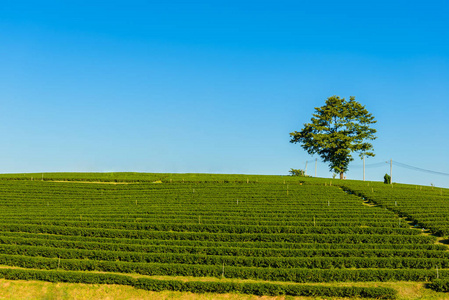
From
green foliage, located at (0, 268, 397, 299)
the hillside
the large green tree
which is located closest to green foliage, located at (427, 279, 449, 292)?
the hillside

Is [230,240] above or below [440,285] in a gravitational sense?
above

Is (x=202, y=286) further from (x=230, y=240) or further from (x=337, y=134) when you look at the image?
(x=337, y=134)

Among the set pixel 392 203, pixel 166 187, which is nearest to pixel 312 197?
pixel 392 203

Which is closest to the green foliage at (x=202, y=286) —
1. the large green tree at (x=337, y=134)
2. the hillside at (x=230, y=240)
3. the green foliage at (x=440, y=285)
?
the hillside at (x=230, y=240)

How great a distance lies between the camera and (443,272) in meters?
22.4

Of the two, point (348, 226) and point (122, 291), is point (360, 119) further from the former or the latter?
point (122, 291)

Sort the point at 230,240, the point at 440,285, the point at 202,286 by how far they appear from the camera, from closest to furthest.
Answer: the point at 440,285
the point at 202,286
the point at 230,240

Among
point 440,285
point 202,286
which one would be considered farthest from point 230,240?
point 440,285

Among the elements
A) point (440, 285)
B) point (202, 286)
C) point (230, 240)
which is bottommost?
point (202, 286)

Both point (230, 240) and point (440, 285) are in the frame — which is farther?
point (230, 240)

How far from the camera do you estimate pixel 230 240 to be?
27703mm

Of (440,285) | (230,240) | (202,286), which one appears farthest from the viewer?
(230,240)

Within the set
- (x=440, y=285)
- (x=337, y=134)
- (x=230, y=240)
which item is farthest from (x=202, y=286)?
(x=337, y=134)

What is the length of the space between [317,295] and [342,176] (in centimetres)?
4244
